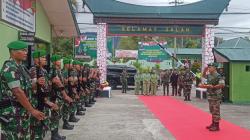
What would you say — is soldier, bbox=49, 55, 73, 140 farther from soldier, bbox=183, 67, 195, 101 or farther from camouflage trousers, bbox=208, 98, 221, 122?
soldier, bbox=183, 67, 195, 101

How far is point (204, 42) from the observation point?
25484 millimetres

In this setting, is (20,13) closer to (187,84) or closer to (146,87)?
(187,84)

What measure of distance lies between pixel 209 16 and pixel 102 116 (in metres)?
12.0

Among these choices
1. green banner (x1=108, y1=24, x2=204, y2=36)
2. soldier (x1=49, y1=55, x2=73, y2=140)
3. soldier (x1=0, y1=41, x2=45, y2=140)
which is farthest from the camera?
green banner (x1=108, y1=24, x2=204, y2=36)

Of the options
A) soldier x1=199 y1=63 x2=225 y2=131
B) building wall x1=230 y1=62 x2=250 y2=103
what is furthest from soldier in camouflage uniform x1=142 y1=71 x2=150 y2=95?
soldier x1=199 y1=63 x2=225 y2=131

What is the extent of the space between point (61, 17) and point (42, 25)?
139 cm

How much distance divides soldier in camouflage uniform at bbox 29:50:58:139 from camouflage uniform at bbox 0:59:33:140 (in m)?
0.90

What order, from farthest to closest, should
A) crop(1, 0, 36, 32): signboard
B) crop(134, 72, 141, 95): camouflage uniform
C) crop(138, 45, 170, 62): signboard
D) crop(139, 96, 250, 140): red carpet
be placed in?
1. crop(138, 45, 170, 62): signboard
2. crop(134, 72, 141, 95): camouflage uniform
3. crop(139, 96, 250, 140): red carpet
4. crop(1, 0, 36, 32): signboard

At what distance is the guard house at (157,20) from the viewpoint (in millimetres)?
25109

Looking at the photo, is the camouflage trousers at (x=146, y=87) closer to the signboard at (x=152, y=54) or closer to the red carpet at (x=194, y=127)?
the red carpet at (x=194, y=127)

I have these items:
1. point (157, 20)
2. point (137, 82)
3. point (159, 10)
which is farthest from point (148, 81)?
point (159, 10)

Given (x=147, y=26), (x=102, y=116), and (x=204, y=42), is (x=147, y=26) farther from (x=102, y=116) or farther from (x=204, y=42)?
(x=102, y=116)

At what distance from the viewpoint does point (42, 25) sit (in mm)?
15930

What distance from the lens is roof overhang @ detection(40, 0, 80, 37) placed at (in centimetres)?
1527
